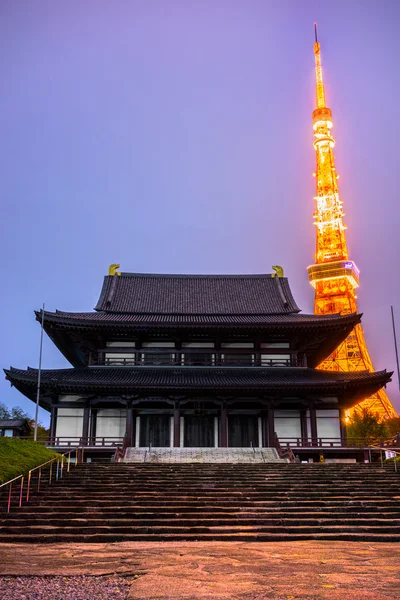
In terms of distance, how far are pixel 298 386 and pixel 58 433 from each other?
14521 mm

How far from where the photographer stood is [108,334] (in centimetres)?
3591

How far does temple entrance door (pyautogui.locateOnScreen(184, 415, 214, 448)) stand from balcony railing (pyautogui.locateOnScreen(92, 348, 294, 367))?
11.3ft

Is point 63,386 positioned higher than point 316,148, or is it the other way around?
point 316,148

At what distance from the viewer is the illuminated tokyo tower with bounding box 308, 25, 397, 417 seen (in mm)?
72562

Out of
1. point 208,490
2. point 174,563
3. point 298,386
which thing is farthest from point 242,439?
point 174,563

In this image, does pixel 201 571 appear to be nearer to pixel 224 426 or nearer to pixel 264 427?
pixel 224 426

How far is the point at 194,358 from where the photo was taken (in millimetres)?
36719

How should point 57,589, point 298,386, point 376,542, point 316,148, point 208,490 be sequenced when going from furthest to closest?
point 316,148 < point 298,386 < point 208,490 < point 376,542 < point 57,589

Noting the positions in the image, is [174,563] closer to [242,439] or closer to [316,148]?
[242,439]

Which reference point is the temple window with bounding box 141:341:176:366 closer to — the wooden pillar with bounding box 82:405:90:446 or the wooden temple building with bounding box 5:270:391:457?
the wooden temple building with bounding box 5:270:391:457

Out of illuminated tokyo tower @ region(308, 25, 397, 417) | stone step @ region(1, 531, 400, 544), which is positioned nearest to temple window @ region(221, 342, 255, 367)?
stone step @ region(1, 531, 400, 544)

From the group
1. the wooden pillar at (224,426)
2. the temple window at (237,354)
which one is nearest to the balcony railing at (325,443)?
the wooden pillar at (224,426)

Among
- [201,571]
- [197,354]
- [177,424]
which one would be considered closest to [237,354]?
[197,354]

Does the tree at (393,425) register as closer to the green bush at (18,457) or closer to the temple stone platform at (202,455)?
the temple stone platform at (202,455)
